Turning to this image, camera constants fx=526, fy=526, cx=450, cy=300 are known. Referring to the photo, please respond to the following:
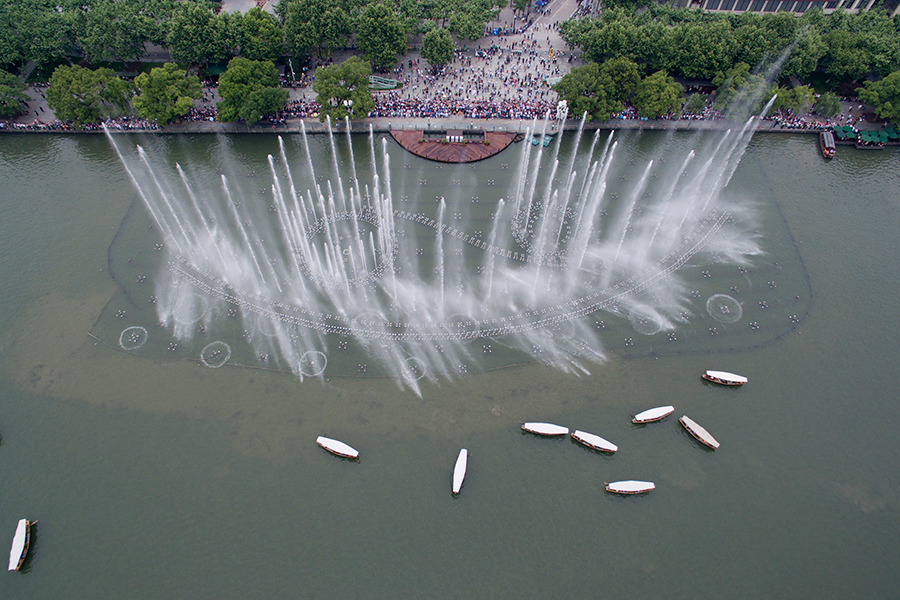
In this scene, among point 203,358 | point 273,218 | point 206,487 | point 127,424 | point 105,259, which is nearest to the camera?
point 206,487

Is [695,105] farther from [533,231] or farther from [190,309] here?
[190,309]

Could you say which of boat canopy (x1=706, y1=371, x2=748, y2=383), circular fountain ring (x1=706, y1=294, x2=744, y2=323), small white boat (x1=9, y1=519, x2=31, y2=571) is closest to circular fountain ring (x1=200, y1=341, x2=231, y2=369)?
small white boat (x1=9, y1=519, x2=31, y2=571)

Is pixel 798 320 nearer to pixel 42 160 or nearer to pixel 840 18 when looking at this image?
pixel 840 18

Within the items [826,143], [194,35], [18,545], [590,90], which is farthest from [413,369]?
Answer: [826,143]

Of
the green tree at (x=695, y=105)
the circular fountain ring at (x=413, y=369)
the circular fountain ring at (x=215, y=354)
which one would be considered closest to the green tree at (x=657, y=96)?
the green tree at (x=695, y=105)

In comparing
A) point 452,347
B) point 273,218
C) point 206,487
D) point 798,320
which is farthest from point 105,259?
point 798,320

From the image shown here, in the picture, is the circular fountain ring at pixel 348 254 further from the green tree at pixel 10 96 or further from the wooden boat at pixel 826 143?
the wooden boat at pixel 826 143
